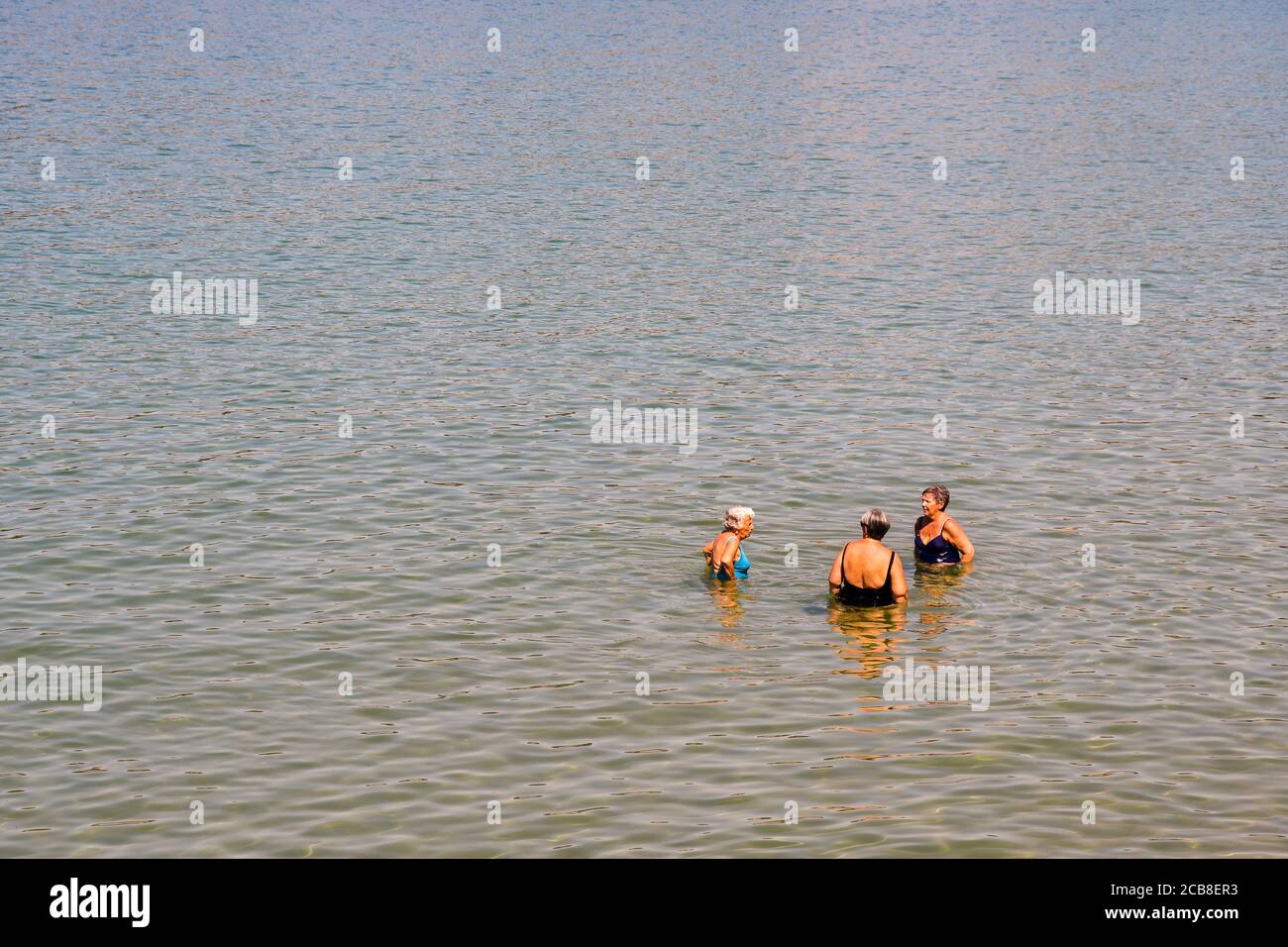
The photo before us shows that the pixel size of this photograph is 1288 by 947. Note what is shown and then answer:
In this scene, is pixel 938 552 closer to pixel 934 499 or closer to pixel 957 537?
pixel 957 537

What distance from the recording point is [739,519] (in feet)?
63.8

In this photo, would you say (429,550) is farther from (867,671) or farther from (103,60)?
(103,60)

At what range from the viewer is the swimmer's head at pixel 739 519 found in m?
19.5

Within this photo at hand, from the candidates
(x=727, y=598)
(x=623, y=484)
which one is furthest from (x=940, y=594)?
(x=623, y=484)

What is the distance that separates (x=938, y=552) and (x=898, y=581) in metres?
1.80

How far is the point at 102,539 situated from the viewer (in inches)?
851

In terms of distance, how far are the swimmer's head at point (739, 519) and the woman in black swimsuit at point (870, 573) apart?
3.93 ft

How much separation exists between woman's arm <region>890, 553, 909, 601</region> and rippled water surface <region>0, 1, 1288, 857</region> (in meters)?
0.46

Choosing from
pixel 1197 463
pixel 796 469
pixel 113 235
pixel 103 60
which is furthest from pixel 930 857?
pixel 103 60

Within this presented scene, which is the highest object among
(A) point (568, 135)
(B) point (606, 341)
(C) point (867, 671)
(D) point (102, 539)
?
(A) point (568, 135)

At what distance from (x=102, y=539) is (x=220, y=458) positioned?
3.72 m

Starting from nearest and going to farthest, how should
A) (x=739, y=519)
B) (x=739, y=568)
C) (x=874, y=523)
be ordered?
1. (x=874, y=523)
2. (x=739, y=519)
3. (x=739, y=568)

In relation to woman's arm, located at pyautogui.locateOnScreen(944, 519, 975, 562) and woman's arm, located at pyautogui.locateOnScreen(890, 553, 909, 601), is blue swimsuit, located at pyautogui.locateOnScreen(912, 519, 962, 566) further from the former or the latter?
woman's arm, located at pyautogui.locateOnScreen(890, 553, 909, 601)

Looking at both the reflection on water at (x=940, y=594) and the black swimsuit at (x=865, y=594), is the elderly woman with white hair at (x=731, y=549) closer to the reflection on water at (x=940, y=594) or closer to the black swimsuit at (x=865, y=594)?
the black swimsuit at (x=865, y=594)
